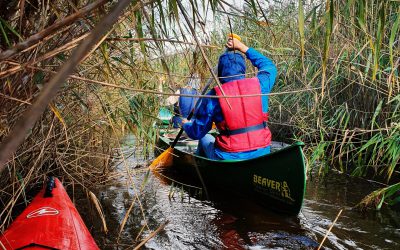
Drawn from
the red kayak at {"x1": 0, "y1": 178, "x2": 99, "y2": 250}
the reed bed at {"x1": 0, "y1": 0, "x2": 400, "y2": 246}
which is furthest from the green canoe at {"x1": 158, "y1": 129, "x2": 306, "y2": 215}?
the red kayak at {"x1": 0, "y1": 178, "x2": 99, "y2": 250}

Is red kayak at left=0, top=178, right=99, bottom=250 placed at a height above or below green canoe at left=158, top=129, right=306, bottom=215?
above

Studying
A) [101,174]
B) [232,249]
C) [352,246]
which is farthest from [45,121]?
[352,246]

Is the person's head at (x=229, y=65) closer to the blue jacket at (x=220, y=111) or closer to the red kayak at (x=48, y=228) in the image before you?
the blue jacket at (x=220, y=111)

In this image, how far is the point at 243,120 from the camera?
12.1ft

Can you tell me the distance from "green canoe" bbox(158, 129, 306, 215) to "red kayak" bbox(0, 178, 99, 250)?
3.09 feet

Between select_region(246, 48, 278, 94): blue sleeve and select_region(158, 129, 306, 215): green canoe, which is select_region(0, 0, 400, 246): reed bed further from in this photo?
select_region(158, 129, 306, 215): green canoe

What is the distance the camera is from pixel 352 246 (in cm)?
278

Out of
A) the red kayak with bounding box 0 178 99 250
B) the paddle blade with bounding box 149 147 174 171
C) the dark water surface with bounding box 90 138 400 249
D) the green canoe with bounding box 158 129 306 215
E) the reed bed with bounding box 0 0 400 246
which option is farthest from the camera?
the paddle blade with bounding box 149 147 174 171

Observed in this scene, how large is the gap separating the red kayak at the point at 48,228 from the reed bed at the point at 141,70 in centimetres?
12

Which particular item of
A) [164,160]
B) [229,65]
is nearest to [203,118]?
[229,65]

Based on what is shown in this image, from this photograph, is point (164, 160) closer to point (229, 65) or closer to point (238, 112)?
point (238, 112)

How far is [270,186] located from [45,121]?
6.19ft

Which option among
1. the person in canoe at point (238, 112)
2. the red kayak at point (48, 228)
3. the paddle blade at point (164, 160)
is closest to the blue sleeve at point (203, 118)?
the person in canoe at point (238, 112)

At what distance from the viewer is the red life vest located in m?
3.67
